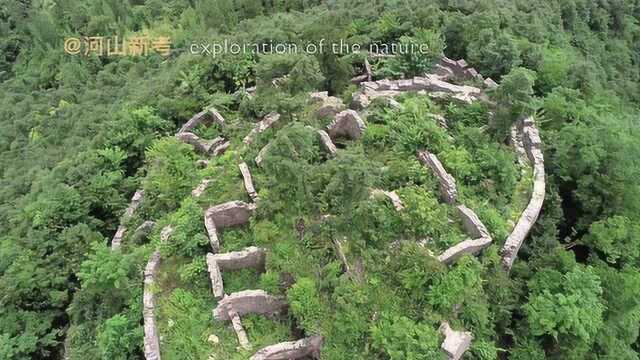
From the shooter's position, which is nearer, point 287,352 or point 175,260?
point 287,352

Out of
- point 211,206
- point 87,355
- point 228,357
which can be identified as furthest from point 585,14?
point 87,355

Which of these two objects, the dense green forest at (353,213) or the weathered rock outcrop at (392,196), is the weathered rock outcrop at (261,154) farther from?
the weathered rock outcrop at (392,196)

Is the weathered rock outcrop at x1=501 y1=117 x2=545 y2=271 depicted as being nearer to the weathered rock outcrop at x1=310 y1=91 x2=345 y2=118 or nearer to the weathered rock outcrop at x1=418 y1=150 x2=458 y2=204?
the weathered rock outcrop at x1=418 y1=150 x2=458 y2=204

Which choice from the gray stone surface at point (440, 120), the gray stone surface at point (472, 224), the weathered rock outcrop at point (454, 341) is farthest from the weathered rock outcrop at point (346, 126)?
the weathered rock outcrop at point (454, 341)

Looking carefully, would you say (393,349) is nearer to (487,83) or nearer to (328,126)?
(328,126)

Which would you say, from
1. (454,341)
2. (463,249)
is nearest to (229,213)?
(463,249)

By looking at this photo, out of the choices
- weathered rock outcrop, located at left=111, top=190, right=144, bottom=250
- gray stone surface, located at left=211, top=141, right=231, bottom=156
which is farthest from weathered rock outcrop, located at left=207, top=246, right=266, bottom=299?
gray stone surface, located at left=211, top=141, right=231, bottom=156
